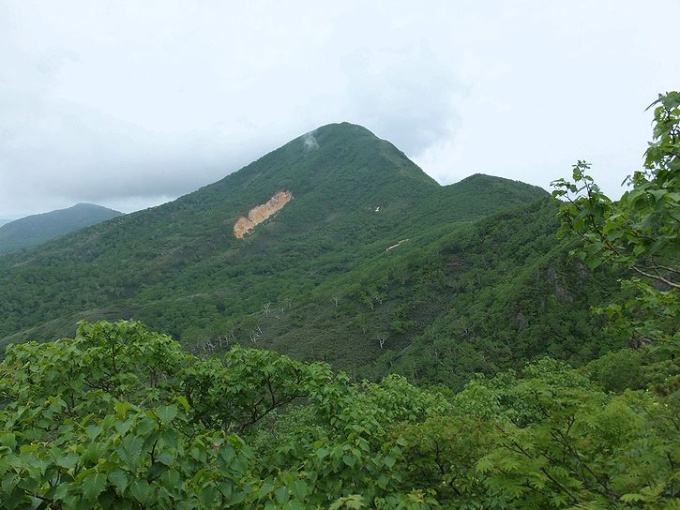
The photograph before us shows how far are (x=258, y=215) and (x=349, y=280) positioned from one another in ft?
324

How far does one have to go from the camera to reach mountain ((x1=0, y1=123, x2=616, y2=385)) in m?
57.7

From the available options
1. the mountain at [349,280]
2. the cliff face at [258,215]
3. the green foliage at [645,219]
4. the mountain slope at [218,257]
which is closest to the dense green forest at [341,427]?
the green foliage at [645,219]

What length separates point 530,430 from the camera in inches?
171

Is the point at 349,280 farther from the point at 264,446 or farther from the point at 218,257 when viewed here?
the point at 264,446

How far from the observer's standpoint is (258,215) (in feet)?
623

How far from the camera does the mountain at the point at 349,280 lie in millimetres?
57719

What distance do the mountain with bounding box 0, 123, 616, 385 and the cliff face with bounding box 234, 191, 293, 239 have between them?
0.90 metres

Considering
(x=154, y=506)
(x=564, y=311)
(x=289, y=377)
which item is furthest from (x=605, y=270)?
(x=154, y=506)

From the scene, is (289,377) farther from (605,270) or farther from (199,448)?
(605,270)

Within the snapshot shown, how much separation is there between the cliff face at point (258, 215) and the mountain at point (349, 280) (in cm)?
90

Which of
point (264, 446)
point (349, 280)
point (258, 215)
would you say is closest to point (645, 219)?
point (264, 446)

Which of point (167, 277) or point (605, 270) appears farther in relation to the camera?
point (167, 277)

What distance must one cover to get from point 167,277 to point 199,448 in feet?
526

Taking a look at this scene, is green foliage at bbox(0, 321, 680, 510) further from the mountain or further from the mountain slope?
the mountain slope
